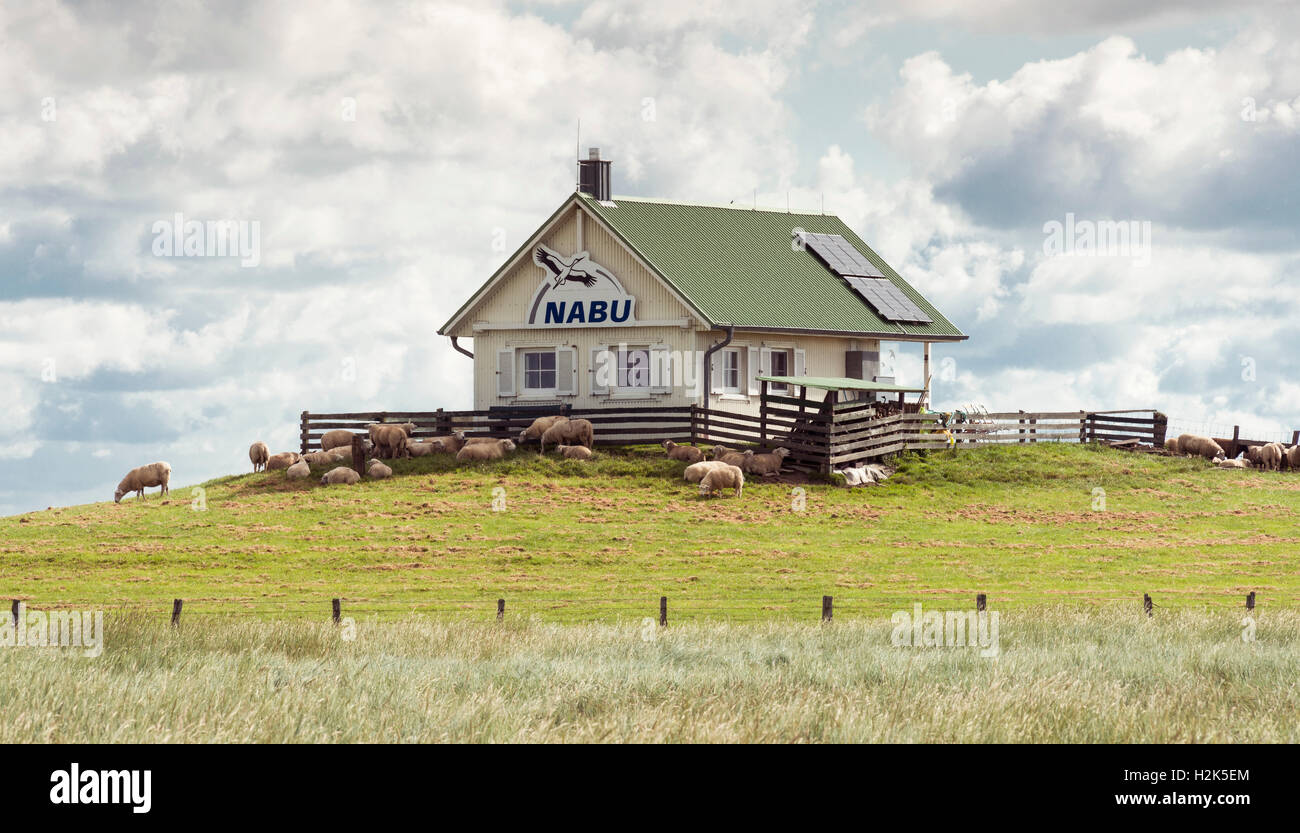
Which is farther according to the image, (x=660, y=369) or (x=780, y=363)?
(x=780, y=363)

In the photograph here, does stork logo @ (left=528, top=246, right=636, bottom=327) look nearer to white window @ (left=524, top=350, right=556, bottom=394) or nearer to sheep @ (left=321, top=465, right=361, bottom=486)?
white window @ (left=524, top=350, right=556, bottom=394)

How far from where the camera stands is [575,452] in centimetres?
3803

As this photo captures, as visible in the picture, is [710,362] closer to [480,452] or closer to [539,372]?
[539,372]

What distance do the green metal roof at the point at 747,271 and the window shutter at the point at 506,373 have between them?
563 centimetres

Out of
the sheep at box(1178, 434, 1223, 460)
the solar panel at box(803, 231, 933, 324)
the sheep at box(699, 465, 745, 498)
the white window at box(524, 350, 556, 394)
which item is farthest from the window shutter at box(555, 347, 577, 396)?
the sheep at box(1178, 434, 1223, 460)

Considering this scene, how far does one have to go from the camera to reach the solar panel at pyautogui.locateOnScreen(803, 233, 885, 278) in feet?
160

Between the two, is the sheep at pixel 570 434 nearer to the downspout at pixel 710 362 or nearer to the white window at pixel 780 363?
the downspout at pixel 710 362

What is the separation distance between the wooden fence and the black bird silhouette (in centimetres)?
445

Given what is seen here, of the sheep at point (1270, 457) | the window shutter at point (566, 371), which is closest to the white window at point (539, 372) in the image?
the window shutter at point (566, 371)

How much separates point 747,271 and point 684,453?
10167 millimetres

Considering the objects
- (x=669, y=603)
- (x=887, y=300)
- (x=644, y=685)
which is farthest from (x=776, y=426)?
(x=644, y=685)

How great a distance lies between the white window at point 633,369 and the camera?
137ft
